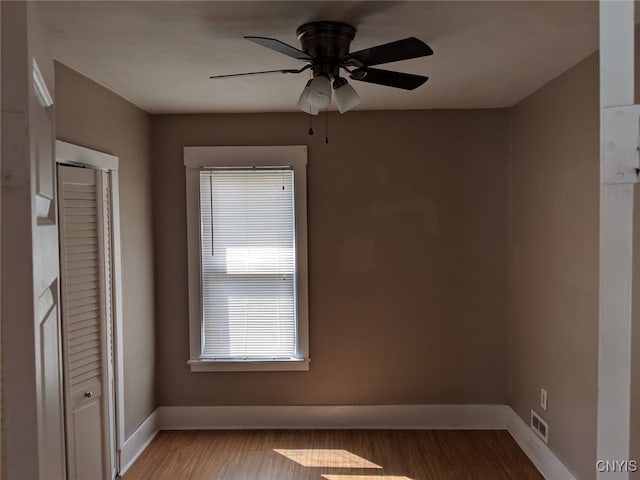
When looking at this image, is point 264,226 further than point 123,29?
Yes

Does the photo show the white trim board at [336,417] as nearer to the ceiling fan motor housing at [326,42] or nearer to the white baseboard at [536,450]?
the white baseboard at [536,450]

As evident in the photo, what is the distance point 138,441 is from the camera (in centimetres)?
359

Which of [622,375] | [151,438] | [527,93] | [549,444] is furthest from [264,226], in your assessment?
[622,375]

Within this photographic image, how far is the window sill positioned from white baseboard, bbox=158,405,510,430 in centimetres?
32

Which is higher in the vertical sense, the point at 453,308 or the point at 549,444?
the point at 453,308

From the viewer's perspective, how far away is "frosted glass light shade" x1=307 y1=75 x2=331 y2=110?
7.01ft

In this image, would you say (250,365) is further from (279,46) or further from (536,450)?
(279,46)

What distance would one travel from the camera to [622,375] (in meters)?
0.74

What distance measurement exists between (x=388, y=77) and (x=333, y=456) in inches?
102

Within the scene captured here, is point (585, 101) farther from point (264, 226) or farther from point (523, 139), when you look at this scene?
point (264, 226)

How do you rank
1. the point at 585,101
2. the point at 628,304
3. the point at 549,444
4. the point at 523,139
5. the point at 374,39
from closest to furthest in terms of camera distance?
1. the point at 628,304
2. the point at 374,39
3. the point at 585,101
4. the point at 549,444
5. the point at 523,139

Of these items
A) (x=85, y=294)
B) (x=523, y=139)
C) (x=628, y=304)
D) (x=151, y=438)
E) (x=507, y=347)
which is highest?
(x=523, y=139)

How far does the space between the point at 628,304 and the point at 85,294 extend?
8.82 ft

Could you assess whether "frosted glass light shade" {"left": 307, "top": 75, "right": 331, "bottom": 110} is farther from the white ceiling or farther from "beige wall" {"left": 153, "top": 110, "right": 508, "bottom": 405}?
Answer: "beige wall" {"left": 153, "top": 110, "right": 508, "bottom": 405}
